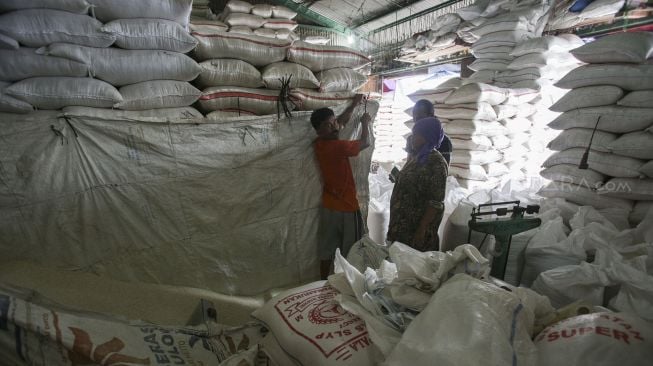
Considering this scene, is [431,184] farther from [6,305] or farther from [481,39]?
[481,39]

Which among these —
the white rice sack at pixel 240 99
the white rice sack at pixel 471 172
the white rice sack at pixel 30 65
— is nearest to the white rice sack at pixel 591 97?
the white rice sack at pixel 471 172

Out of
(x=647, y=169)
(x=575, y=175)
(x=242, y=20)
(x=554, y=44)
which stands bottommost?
(x=575, y=175)

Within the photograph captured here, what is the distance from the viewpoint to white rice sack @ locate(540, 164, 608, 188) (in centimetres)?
273

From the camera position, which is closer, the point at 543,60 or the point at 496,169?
the point at 543,60

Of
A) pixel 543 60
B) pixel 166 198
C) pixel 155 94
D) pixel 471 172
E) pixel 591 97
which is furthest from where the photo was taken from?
pixel 471 172

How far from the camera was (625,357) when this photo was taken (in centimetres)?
72

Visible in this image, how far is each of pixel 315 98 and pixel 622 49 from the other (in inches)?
102

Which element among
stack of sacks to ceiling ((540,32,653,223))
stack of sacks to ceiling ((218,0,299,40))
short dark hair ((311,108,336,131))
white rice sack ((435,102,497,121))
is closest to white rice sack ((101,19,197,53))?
short dark hair ((311,108,336,131))

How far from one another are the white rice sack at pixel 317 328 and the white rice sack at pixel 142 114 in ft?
4.33

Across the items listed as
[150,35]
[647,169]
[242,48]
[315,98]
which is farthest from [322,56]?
[647,169]

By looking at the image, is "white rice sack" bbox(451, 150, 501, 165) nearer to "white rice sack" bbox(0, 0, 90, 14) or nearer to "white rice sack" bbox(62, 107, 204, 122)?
"white rice sack" bbox(62, 107, 204, 122)

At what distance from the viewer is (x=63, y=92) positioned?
155cm

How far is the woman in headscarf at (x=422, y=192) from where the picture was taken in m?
2.04

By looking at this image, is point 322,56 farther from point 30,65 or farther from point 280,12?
point 280,12
